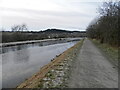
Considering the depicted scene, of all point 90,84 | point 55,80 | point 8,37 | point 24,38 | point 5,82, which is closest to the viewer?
point 90,84

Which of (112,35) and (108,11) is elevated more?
(108,11)

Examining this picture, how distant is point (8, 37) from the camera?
76875mm

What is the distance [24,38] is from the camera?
9344 cm

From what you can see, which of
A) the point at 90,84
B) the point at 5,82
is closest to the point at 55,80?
the point at 90,84

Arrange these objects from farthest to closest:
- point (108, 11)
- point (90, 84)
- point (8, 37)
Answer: point (8, 37)
point (108, 11)
point (90, 84)

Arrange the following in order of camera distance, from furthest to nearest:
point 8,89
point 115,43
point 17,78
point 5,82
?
point 115,43 < point 17,78 < point 5,82 < point 8,89

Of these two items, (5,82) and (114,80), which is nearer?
(114,80)

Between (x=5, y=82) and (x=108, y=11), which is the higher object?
(x=108, y=11)

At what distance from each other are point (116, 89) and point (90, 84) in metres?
1.22

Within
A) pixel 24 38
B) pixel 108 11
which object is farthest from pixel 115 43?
pixel 24 38

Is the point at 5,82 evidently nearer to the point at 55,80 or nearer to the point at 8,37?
the point at 55,80

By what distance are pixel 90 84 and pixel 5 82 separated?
20.3 ft

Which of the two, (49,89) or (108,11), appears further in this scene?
(108,11)

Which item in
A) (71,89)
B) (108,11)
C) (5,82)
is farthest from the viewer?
(108,11)
